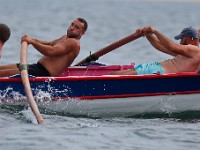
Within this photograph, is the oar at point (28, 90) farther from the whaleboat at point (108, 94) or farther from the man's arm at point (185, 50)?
the man's arm at point (185, 50)

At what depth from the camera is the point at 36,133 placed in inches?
514

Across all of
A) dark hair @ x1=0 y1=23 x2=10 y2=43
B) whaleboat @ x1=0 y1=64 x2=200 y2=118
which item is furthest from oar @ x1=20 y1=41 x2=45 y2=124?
dark hair @ x1=0 y1=23 x2=10 y2=43

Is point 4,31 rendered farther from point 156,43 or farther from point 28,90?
point 156,43

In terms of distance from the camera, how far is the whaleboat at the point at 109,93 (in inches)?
569

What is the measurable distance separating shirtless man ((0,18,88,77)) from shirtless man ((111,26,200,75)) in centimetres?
103

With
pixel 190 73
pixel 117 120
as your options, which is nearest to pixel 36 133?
pixel 117 120

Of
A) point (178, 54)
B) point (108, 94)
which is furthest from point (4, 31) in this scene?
point (178, 54)

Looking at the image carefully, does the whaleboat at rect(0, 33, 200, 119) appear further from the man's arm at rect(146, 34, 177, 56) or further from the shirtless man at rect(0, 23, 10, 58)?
the man's arm at rect(146, 34, 177, 56)

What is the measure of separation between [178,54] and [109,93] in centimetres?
145

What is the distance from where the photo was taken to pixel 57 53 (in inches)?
588

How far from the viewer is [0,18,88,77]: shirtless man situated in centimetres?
1489

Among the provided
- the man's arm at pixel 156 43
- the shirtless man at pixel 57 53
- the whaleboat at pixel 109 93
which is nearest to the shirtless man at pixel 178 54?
the man's arm at pixel 156 43

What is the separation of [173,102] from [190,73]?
67 centimetres

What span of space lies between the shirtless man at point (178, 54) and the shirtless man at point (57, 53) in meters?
1.03
